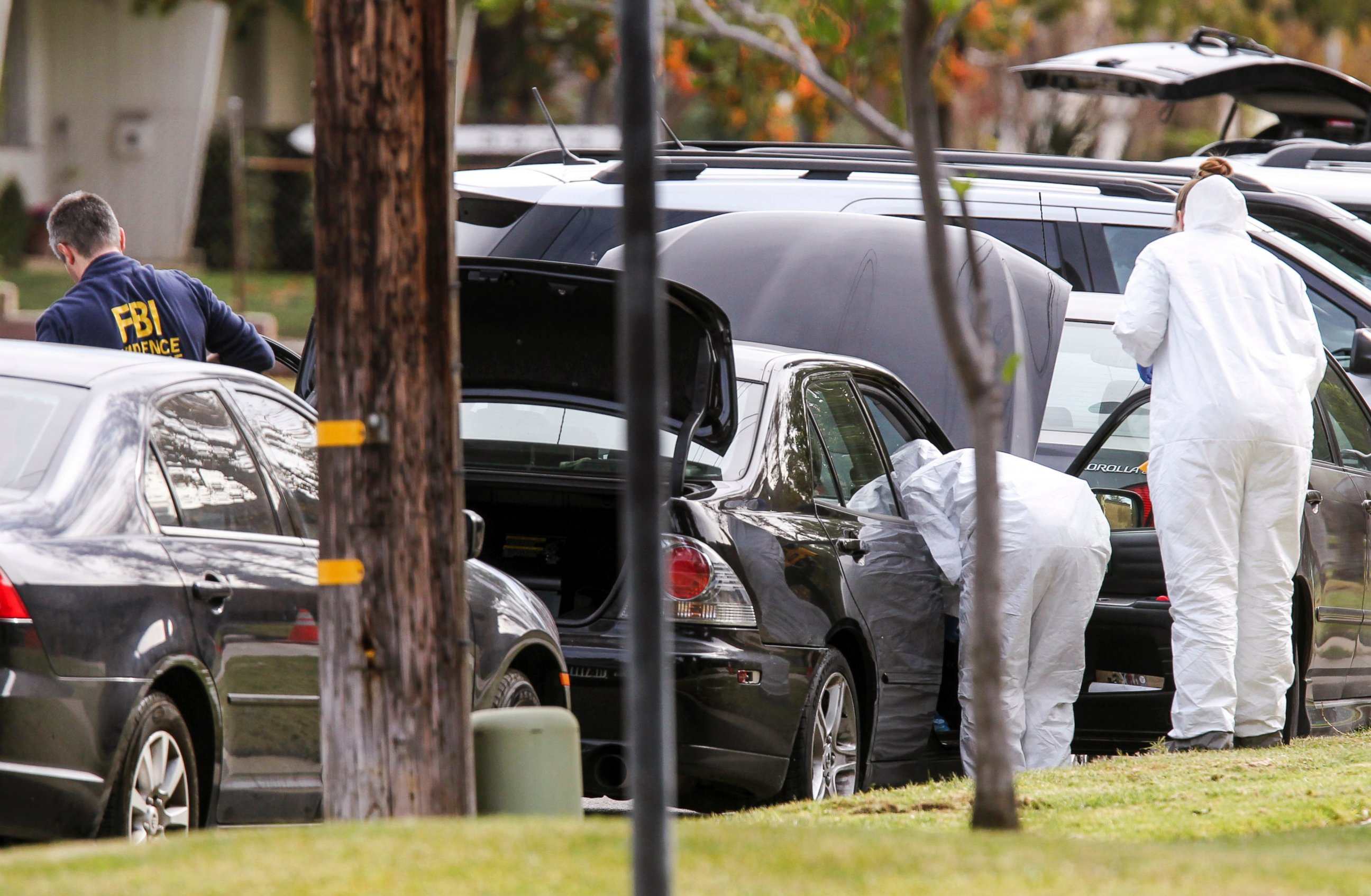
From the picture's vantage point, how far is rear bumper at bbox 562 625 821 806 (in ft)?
20.6

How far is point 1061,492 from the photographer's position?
24.7 ft

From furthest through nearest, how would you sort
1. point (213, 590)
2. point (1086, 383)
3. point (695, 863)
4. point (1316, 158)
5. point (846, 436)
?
point (1316, 158), point (1086, 383), point (846, 436), point (213, 590), point (695, 863)

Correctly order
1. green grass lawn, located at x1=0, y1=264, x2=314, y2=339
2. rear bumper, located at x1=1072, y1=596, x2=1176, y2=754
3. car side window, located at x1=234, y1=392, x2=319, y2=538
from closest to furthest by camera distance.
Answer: car side window, located at x1=234, y1=392, x2=319, y2=538
rear bumper, located at x1=1072, y1=596, x2=1176, y2=754
green grass lawn, located at x1=0, y1=264, x2=314, y2=339

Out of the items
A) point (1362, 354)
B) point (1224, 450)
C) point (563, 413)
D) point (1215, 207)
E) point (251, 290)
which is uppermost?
point (1215, 207)

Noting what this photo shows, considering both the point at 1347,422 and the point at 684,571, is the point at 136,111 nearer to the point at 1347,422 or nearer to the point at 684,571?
the point at 1347,422

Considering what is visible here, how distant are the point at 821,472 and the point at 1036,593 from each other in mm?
965

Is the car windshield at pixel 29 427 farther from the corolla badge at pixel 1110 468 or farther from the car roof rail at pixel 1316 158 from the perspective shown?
the car roof rail at pixel 1316 158

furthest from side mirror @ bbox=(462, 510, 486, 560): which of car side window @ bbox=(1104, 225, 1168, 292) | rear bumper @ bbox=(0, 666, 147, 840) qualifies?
car side window @ bbox=(1104, 225, 1168, 292)

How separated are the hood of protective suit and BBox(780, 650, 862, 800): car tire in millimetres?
2362

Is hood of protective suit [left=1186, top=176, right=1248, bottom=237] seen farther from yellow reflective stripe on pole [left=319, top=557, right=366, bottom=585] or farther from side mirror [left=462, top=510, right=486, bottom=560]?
yellow reflective stripe on pole [left=319, top=557, right=366, bottom=585]

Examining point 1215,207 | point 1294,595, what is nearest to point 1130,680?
point 1294,595

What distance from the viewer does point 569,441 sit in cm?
683

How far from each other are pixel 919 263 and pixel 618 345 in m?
2.30

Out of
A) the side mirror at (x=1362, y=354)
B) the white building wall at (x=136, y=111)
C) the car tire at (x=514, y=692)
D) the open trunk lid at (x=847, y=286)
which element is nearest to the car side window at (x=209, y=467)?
the car tire at (x=514, y=692)
